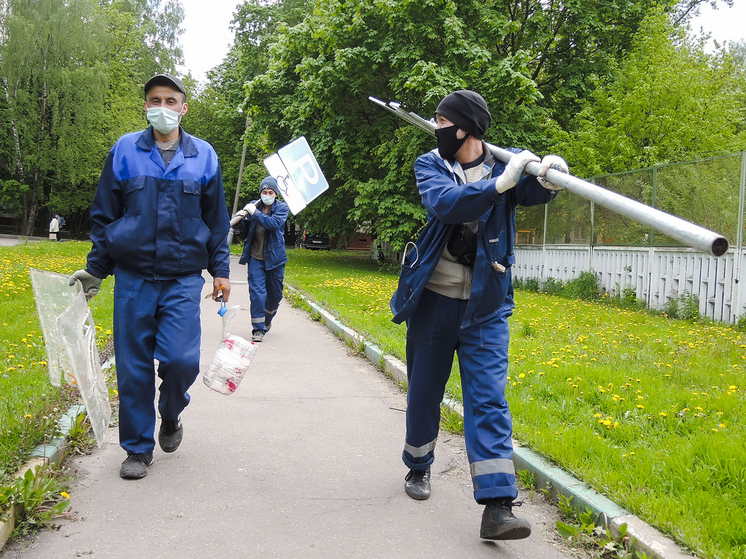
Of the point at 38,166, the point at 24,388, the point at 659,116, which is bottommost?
the point at 24,388

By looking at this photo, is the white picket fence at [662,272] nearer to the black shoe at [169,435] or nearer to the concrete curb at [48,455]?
the black shoe at [169,435]

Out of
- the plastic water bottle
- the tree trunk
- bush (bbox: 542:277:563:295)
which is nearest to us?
the plastic water bottle

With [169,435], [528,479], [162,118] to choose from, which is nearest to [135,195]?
[162,118]

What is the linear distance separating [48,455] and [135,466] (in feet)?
1.58

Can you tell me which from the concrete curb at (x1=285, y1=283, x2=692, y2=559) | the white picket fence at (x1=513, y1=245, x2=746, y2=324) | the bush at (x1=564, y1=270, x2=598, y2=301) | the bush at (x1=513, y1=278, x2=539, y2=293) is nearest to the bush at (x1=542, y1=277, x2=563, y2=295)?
the white picket fence at (x1=513, y1=245, x2=746, y2=324)

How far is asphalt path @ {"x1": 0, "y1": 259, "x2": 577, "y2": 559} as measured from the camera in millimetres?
3148

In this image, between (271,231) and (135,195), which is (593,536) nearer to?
(135,195)

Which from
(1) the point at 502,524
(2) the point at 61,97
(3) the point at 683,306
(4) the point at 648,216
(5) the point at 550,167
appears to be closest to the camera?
(4) the point at 648,216

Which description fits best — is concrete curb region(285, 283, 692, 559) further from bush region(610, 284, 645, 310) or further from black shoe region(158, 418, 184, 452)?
bush region(610, 284, 645, 310)

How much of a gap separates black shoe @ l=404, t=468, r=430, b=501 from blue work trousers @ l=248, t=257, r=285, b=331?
5.25 meters

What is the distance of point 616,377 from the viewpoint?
5969mm

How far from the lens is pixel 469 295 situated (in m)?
3.46

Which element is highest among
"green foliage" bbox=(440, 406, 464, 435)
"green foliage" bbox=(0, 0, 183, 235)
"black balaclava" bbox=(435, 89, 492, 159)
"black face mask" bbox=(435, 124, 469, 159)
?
"green foliage" bbox=(0, 0, 183, 235)

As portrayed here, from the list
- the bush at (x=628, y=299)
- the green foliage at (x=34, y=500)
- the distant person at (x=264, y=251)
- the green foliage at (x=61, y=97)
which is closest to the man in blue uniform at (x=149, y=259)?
the green foliage at (x=34, y=500)
